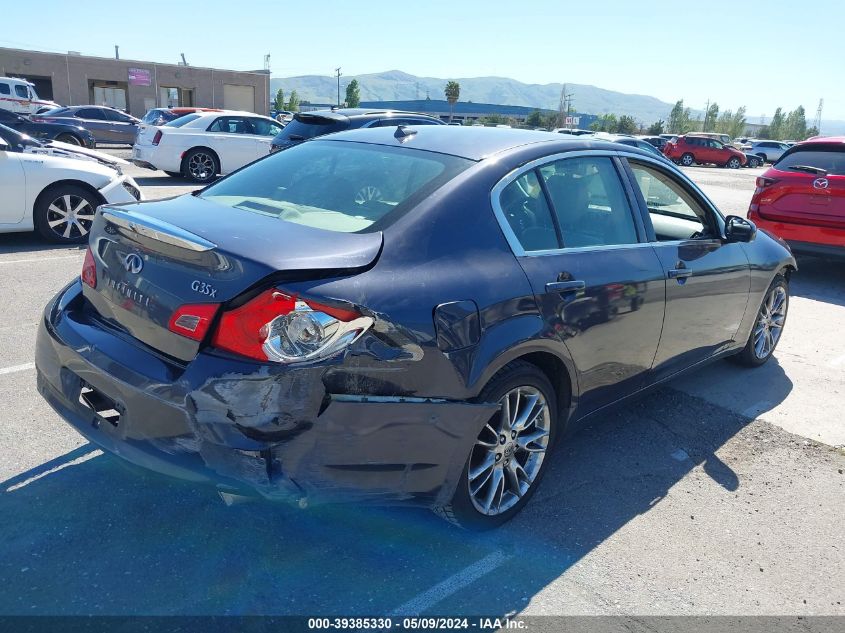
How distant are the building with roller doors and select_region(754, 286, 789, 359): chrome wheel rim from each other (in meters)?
53.1

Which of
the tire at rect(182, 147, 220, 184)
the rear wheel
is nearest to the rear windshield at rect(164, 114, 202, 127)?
the tire at rect(182, 147, 220, 184)

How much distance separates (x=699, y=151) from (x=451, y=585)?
135 ft

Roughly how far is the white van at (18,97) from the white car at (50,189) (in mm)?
24027

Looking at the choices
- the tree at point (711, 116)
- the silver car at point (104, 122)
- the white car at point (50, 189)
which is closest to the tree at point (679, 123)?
the tree at point (711, 116)

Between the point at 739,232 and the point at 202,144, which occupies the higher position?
the point at 739,232

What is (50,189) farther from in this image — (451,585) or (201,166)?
(201,166)

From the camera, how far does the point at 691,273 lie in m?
3.97

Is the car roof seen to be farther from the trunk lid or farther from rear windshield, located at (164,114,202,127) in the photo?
rear windshield, located at (164,114,202,127)

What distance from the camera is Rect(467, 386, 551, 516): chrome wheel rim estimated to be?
9.68ft

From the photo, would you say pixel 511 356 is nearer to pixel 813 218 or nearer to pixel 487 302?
pixel 487 302

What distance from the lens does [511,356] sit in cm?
283

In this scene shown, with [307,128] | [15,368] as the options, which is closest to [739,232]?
[15,368]

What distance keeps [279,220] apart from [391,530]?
142cm

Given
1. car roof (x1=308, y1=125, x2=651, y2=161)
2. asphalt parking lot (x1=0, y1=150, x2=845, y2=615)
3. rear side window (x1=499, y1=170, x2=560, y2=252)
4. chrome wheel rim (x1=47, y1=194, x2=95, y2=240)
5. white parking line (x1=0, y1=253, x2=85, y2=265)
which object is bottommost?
white parking line (x1=0, y1=253, x2=85, y2=265)
